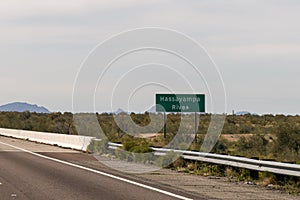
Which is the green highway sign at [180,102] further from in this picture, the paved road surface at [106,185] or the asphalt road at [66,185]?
the asphalt road at [66,185]

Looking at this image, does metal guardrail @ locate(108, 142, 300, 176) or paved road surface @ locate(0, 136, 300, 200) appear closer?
paved road surface @ locate(0, 136, 300, 200)

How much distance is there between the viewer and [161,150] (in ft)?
76.6

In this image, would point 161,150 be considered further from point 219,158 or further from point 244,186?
point 244,186

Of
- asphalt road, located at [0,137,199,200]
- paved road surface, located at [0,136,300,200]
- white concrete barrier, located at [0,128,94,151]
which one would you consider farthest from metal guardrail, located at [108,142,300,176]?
white concrete barrier, located at [0,128,94,151]

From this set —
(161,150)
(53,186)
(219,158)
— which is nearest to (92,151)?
(161,150)

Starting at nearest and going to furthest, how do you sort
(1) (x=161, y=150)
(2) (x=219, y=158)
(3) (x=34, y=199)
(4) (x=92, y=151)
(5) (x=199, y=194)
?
(3) (x=34, y=199) < (5) (x=199, y=194) < (2) (x=219, y=158) < (1) (x=161, y=150) < (4) (x=92, y=151)

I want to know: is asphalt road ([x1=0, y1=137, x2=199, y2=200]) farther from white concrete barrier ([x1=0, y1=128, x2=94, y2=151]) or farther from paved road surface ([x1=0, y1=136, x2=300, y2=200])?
white concrete barrier ([x1=0, y1=128, x2=94, y2=151])

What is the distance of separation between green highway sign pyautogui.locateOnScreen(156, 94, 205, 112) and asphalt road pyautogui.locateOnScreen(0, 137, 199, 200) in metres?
7.37

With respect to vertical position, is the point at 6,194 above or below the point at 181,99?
below

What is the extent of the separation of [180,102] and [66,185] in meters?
12.9

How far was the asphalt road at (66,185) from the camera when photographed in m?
14.2

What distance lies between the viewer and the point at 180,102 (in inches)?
1125

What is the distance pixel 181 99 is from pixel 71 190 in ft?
44.3

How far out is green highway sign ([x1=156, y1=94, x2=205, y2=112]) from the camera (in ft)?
91.4
